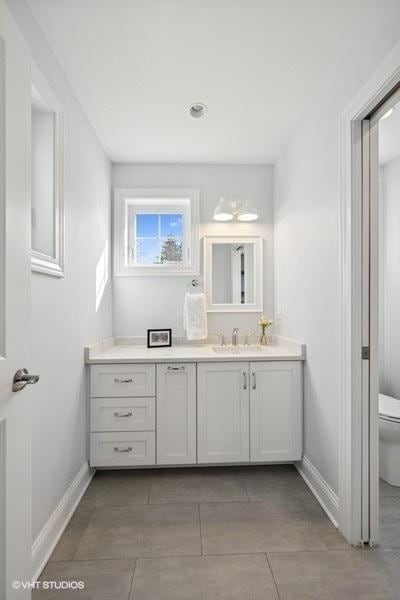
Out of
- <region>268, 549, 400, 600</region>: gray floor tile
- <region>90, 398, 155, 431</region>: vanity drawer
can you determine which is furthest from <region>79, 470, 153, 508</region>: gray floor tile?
<region>268, 549, 400, 600</region>: gray floor tile

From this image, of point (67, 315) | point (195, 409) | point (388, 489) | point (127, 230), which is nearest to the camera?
point (67, 315)

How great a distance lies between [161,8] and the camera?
1.54 metres

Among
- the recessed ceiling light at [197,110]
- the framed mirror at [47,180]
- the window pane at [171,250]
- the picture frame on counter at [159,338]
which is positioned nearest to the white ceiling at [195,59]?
the recessed ceiling light at [197,110]

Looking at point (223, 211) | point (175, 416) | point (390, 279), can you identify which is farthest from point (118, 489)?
point (390, 279)

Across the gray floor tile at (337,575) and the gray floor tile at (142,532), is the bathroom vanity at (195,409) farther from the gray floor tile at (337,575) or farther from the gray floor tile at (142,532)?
the gray floor tile at (337,575)

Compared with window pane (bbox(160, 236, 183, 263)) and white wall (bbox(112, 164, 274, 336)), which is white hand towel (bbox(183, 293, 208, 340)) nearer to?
white wall (bbox(112, 164, 274, 336))

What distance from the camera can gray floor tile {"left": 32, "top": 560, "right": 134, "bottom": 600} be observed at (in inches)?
57.6

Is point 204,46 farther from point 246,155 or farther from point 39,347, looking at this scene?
point 39,347

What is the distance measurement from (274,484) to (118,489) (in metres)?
1.00

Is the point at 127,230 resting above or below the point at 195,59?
below

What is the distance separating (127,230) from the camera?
319 cm

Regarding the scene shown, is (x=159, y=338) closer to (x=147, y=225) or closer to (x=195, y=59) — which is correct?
(x=147, y=225)

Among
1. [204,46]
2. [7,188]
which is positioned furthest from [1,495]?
[204,46]

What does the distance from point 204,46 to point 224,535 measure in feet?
7.93
